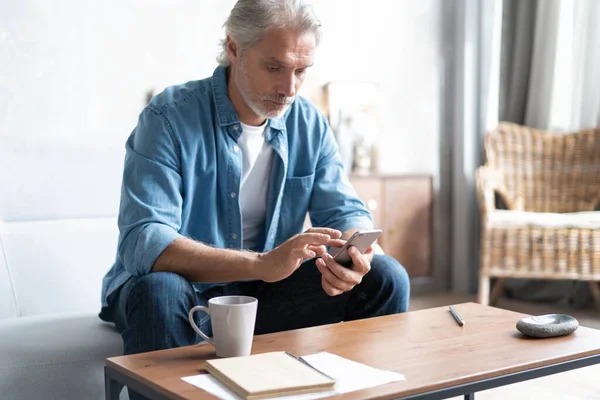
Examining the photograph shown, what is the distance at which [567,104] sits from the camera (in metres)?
3.72

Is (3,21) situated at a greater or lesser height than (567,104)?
greater

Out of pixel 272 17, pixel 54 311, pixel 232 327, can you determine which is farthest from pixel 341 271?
pixel 54 311

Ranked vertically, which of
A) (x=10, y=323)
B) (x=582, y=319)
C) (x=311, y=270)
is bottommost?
(x=582, y=319)

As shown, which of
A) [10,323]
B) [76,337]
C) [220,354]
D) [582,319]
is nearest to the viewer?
[220,354]

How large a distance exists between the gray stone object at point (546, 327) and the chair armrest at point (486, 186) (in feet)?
5.99

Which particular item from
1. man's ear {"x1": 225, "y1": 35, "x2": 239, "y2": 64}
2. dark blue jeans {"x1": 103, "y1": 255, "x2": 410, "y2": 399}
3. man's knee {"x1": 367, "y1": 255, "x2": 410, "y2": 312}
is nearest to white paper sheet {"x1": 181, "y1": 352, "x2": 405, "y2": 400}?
dark blue jeans {"x1": 103, "y1": 255, "x2": 410, "y2": 399}

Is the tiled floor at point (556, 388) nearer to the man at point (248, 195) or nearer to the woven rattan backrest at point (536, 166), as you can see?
the man at point (248, 195)

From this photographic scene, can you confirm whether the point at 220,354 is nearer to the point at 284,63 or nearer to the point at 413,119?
the point at 284,63

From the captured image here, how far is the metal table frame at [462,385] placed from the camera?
3.77ft

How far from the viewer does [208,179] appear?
1.87 m

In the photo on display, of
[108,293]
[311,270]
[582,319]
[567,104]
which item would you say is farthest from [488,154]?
[108,293]

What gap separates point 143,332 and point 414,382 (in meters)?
0.55

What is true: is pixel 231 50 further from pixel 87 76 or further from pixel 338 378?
pixel 87 76

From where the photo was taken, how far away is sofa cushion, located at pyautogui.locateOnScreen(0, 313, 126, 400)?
163 cm
